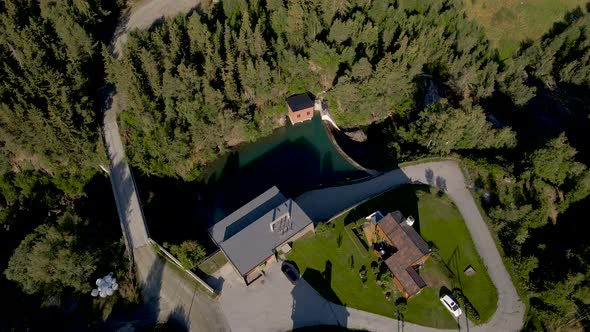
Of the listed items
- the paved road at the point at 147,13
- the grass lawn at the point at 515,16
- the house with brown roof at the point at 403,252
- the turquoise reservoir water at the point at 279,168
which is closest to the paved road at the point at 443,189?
the turquoise reservoir water at the point at 279,168

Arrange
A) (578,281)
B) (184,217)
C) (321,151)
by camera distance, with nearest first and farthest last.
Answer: (578,281) < (184,217) < (321,151)

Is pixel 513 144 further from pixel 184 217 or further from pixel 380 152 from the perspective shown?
pixel 184 217

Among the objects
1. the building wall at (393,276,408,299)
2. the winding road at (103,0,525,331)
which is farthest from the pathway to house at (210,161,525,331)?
the building wall at (393,276,408,299)

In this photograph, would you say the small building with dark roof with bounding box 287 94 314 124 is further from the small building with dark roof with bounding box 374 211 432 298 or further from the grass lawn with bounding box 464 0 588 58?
the grass lawn with bounding box 464 0 588 58

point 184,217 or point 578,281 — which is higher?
point 184,217

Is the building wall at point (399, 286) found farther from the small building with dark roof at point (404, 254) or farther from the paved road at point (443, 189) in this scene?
the paved road at point (443, 189)

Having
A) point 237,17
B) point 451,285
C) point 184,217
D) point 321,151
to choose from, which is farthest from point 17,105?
point 451,285
